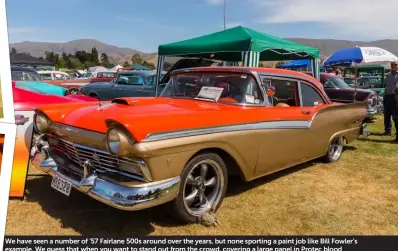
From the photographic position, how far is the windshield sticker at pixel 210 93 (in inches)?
153

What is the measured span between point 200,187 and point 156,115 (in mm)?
824

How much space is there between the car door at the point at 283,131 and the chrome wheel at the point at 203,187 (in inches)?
23.1

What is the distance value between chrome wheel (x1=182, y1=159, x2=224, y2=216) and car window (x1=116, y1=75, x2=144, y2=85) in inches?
284

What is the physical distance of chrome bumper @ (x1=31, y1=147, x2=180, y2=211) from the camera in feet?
8.75

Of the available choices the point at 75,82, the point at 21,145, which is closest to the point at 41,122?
the point at 21,145

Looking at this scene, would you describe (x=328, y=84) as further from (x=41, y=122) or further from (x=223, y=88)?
(x=41, y=122)

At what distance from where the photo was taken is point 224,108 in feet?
11.8

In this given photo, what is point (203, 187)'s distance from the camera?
331cm

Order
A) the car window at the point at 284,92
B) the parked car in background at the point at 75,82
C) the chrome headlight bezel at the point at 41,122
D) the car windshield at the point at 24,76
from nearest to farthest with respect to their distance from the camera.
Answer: the chrome headlight bezel at the point at 41,122 < the car window at the point at 284,92 < the car windshield at the point at 24,76 < the parked car in background at the point at 75,82

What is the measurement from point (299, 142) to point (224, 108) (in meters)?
1.29

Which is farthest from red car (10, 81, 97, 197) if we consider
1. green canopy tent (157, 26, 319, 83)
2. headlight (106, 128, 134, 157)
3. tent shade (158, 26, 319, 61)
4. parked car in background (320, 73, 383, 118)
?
parked car in background (320, 73, 383, 118)

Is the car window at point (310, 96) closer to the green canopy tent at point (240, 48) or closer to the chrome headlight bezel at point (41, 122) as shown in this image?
the green canopy tent at point (240, 48)

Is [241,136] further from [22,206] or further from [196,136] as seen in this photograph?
[22,206]

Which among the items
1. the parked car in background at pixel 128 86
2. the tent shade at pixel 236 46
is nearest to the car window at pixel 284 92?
the tent shade at pixel 236 46
